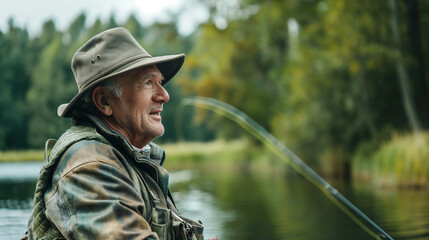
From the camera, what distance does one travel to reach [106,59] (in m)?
1.92

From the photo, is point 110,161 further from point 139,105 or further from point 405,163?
point 405,163

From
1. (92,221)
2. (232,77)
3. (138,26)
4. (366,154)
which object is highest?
(138,26)

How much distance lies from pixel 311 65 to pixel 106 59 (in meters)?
16.5

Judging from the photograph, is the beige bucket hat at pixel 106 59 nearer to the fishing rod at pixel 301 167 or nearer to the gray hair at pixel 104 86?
the gray hair at pixel 104 86

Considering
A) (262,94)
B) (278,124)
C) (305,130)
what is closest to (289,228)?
(305,130)

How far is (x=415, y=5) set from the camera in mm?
13914

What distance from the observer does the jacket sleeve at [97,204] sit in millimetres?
1609

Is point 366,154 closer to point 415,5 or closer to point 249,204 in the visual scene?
point 415,5

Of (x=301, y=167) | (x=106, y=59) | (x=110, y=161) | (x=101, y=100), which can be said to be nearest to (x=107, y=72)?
(x=106, y=59)

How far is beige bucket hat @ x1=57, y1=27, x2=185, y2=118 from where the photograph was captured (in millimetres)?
1915

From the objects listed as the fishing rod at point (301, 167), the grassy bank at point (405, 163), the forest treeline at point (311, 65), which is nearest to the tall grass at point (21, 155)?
the forest treeline at point (311, 65)

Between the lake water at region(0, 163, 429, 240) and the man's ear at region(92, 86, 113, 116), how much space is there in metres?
4.59

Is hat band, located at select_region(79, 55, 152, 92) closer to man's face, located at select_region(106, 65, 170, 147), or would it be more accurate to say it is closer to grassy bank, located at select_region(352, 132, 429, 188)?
man's face, located at select_region(106, 65, 170, 147)

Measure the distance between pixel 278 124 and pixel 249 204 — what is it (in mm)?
10255
